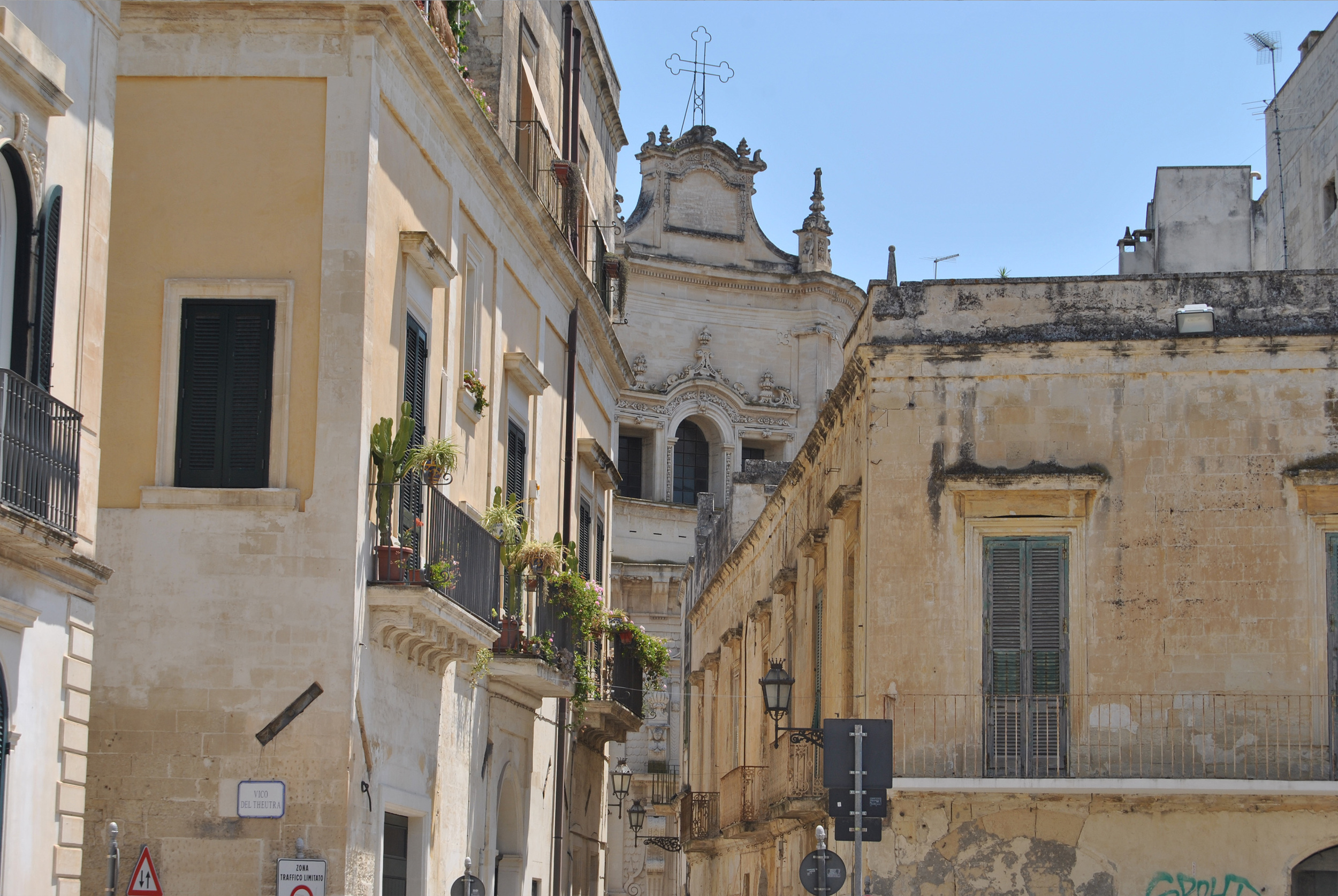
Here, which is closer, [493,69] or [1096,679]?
[1096,679]

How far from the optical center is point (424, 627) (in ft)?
47.4

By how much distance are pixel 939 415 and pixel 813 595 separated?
4.53 metres

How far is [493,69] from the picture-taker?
18.5 m

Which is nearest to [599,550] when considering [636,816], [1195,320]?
[636,816]

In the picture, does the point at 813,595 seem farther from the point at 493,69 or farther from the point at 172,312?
the point at 172,312

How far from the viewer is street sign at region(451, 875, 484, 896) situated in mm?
15094

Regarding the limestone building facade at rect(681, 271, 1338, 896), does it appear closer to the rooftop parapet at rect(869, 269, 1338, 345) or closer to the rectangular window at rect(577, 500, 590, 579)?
the rooftop parapet at rect(869, 269, 1338, 345)

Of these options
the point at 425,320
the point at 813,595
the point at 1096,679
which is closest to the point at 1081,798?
the point at 1096,679

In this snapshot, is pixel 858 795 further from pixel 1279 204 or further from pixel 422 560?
pixel 1279 204

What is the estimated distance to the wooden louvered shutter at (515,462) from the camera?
18.9 metres

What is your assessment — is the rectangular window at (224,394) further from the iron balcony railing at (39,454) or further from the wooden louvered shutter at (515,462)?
the wooden louvered shutter at (515,462)

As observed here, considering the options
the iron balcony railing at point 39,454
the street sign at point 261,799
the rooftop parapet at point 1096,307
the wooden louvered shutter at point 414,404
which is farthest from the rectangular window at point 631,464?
the iron balcony railing at point 39,454

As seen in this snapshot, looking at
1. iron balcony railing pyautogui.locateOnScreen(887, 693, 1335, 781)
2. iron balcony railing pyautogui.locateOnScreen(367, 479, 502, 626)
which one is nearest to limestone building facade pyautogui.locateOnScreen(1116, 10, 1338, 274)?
iron balcony railing pyautogui.locateOnScreen(887, 693, 1335, 781)

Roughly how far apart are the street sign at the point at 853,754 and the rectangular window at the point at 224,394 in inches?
174
